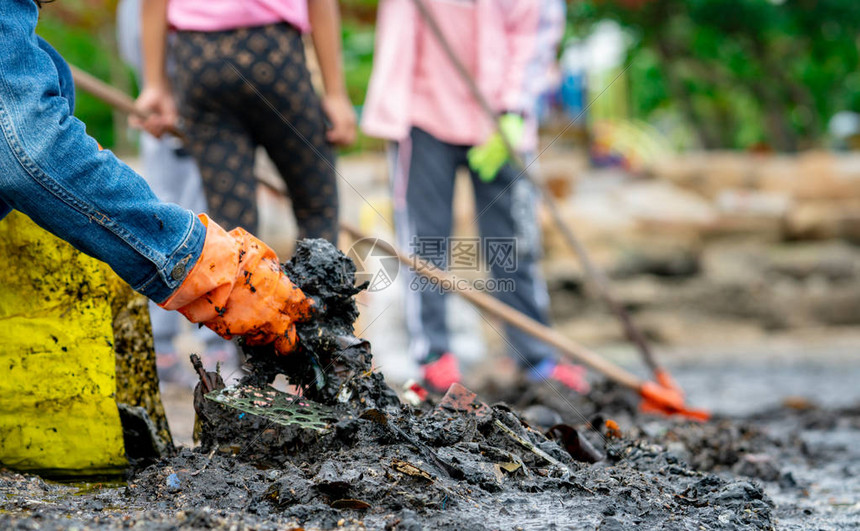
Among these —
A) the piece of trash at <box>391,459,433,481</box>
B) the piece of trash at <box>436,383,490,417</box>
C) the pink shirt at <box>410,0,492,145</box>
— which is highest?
the pink shirt at <box>410,0,492,145</box>

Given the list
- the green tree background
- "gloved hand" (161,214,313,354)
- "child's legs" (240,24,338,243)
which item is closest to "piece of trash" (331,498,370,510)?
"gloved hand" (161,214,313,354)

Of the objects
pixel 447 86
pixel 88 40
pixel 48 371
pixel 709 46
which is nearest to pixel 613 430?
pixel 48 371

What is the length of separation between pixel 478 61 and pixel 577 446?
7.42ft

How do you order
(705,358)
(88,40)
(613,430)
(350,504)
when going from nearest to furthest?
(350,504) < (613,430) < (705,358) < (88,40)

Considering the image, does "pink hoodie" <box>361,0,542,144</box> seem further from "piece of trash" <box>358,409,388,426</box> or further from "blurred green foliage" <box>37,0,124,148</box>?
"blurred green foliage" <box>37,0,124,148</box>

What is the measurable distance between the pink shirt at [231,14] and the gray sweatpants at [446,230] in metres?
1.08

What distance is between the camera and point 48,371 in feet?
5.64

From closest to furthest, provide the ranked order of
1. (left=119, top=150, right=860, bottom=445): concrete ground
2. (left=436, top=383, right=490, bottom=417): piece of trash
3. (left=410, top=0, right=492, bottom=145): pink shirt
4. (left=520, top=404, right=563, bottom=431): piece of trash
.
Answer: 1. (left=436, top=383, right=490, bottom=417): piece of trash
2. (left=520, top=404, right=563, bottom=431): piece of trash
3. (left=410, top=0, right=492, bottom=145): pink shirt
4. (left=119, top=150, right=860, bottom=445): concrete ground

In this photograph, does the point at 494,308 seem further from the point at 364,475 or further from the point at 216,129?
the point at 364,475

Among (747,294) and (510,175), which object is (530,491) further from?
(747,294)

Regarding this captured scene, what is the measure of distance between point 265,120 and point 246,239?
1.11 meters

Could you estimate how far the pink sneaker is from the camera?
133 inches

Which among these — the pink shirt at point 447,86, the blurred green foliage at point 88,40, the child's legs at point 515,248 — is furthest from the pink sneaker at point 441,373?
the blurred green foliage at point 88,40

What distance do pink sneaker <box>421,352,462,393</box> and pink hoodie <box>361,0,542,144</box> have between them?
100 cm
